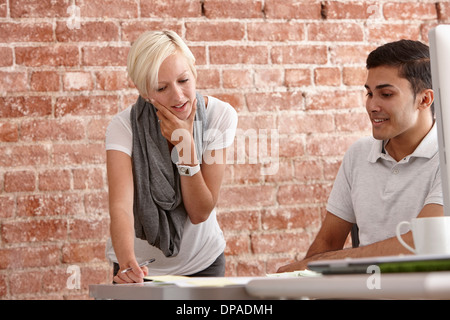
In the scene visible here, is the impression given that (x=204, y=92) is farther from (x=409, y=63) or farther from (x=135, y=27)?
(x=409, y=63)

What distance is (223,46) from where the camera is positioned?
82.7 inches

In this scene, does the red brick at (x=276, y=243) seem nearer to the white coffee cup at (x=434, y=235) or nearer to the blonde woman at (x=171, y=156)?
the blonde woman at (x=171, y=156)

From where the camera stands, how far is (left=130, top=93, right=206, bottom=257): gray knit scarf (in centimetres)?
163

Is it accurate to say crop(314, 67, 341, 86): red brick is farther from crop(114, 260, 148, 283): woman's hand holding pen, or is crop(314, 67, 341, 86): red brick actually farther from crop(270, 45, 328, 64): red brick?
crop(114, 260, 148, 283): woman's hand holding pen

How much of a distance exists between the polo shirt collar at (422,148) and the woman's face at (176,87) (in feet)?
1.74

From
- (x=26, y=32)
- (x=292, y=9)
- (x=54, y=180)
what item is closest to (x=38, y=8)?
(x=26, y=32)

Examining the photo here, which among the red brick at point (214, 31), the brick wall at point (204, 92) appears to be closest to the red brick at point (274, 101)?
the brick wall at point (204, 92)

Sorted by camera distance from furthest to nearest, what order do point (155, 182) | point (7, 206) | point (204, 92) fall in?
1. point (204, 92)
2. point (7, 206)
3. point (155, 182)

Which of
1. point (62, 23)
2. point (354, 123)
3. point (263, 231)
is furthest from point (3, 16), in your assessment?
point (354, 123)

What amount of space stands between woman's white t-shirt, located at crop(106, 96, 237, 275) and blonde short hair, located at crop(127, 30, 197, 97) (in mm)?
117

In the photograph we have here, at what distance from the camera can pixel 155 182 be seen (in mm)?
1672

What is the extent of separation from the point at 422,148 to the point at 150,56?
2.50 feet

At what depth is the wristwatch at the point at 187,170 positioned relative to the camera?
1.56m

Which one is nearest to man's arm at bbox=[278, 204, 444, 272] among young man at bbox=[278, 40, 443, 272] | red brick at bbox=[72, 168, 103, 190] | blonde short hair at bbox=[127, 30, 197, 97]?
young man at bbox=[278, 40, 443, 272]
